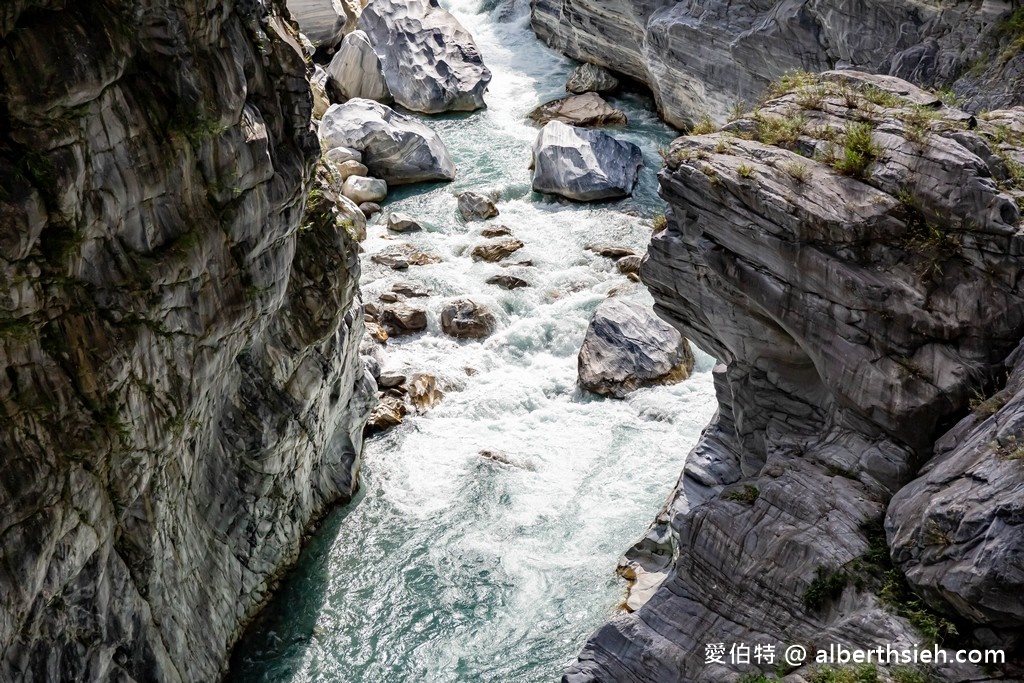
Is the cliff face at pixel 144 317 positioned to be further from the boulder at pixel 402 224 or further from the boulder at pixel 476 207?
the boulder at pixel 476 207

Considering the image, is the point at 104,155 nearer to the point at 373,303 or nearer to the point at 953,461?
the point at 953,461

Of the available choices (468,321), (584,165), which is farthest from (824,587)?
(584,165)

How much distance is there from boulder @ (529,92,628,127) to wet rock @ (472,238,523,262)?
8.17 m

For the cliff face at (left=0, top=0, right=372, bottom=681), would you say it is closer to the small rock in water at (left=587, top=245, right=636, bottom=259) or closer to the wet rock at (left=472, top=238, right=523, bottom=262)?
the wet rock at (left=472, top=238, right=523, bottom=262)

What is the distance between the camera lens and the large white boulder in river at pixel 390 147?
2870 centimetres

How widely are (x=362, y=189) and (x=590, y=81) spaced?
10.8m

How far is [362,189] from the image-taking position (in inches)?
1097

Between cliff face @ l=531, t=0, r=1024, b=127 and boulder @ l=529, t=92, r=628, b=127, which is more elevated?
cliff face @ l=531, t=0, r=1024, b=127

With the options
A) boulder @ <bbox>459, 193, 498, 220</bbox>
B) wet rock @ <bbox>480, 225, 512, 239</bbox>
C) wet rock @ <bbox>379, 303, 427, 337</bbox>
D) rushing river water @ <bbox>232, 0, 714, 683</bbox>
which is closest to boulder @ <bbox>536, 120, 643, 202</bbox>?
rushing river water @ <bbox>232, 0, 714, 683</bbox>

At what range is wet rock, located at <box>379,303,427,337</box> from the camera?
22.7 meters

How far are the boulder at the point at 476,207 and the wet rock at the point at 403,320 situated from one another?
5129 millimetres

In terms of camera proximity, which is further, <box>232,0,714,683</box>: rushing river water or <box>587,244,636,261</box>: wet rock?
<box>587,244,636,261</box>: wet rock

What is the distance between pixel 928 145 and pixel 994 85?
30.7 feet

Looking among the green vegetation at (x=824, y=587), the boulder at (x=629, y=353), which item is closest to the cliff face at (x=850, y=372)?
the green vegetation at (x=824, y=587)
